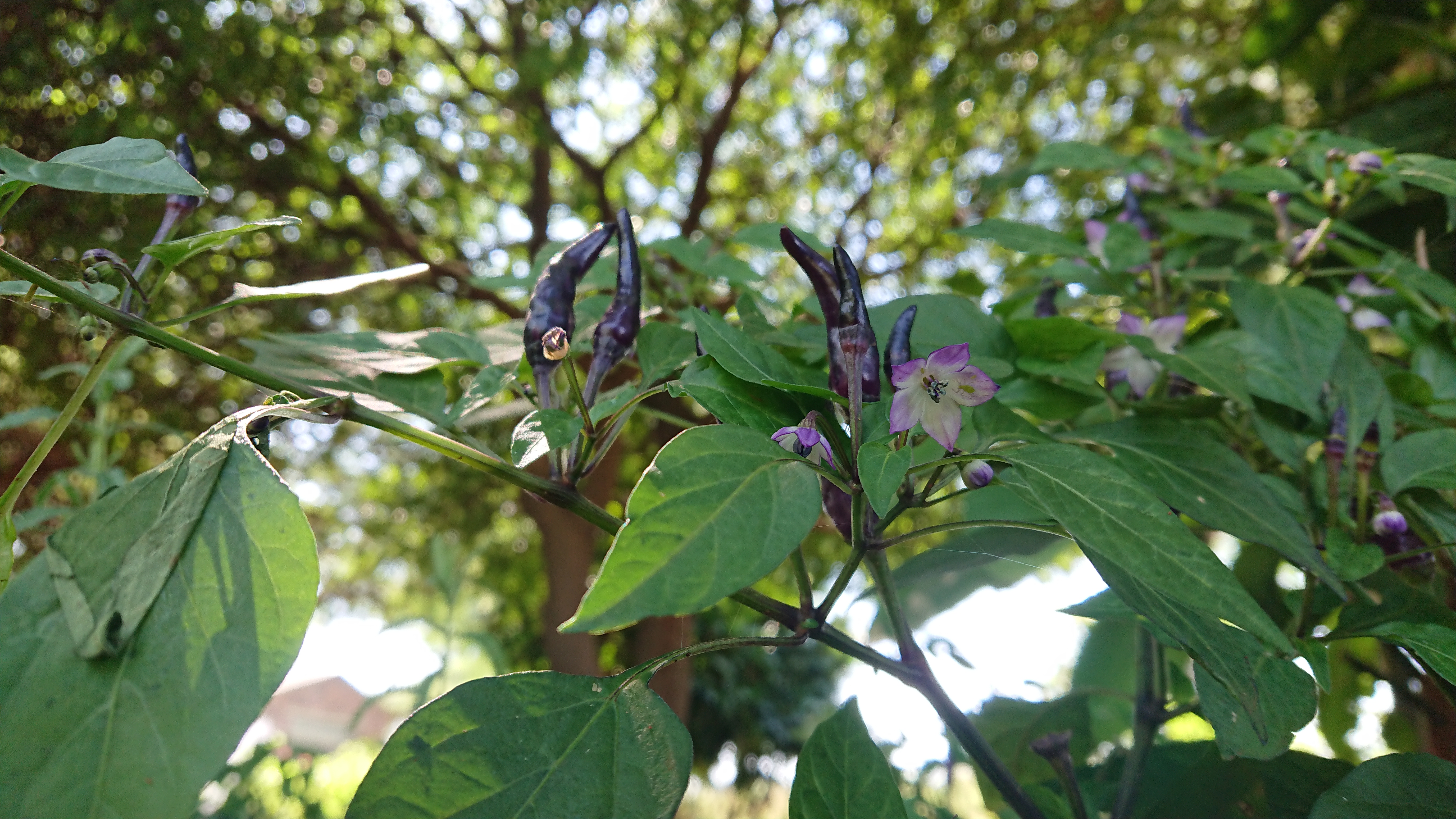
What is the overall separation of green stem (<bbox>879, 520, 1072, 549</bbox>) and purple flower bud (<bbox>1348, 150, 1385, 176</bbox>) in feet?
1.51

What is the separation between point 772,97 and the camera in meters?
4.18

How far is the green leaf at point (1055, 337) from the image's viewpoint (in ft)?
1.55

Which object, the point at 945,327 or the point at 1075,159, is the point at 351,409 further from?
the point at 1075,159

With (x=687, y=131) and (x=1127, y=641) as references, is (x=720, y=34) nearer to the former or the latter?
(x=687, y=131)

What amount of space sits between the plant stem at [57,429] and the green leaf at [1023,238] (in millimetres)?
514

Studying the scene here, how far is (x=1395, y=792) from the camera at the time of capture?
1.23 feet

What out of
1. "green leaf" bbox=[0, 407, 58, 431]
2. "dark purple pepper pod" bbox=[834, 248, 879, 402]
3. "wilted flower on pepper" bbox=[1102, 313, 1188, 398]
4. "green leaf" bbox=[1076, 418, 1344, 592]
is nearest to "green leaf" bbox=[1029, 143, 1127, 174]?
"wilted flower on pepper" bbox=[1102, 313, 1188, 398]

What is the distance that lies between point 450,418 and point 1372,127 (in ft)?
4.12

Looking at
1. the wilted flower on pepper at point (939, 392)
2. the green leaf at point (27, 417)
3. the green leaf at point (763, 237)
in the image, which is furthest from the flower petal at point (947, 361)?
the green leaf at point (27, 417)

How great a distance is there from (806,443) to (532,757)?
0.57ft

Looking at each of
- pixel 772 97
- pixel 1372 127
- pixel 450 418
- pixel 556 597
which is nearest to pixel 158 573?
pixel 450 418

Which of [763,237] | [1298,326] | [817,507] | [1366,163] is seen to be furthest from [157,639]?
[1366,163]

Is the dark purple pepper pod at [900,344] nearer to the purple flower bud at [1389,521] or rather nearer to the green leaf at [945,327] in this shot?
the green leaf at [945,327]

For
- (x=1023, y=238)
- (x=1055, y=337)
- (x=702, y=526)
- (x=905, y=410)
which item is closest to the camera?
(x=702, y=526)
